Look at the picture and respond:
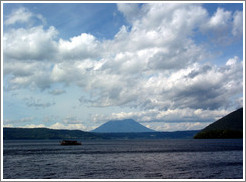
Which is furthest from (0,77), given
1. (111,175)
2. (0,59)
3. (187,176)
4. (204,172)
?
(204,172)

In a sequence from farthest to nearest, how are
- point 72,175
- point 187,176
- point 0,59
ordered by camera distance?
point 72,175 < point 187,176 < point 0,59

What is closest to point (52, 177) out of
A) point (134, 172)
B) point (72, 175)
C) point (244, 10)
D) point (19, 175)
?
point (72, 175)

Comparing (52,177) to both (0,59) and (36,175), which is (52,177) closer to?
(36,175)

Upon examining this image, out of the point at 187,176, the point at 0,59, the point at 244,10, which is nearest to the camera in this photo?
the point at 244,10

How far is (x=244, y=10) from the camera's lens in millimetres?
41469

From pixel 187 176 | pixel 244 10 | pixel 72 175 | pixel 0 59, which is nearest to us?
pixel 244 10

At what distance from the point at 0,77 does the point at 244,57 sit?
135ft

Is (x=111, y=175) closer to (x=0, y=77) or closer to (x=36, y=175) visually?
(x=36, y=175)

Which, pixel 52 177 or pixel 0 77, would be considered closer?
pixel 0 77

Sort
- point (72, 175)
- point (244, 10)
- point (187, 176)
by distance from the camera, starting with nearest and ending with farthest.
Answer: point (244, 10) → point (187, 176) → point (72, 175)

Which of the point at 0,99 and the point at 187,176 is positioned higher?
the point at 0,99

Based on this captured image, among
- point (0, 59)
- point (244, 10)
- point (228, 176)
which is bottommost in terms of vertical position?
point (228, 176)

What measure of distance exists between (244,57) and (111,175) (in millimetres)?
39465

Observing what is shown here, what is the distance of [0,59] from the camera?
44438mm
